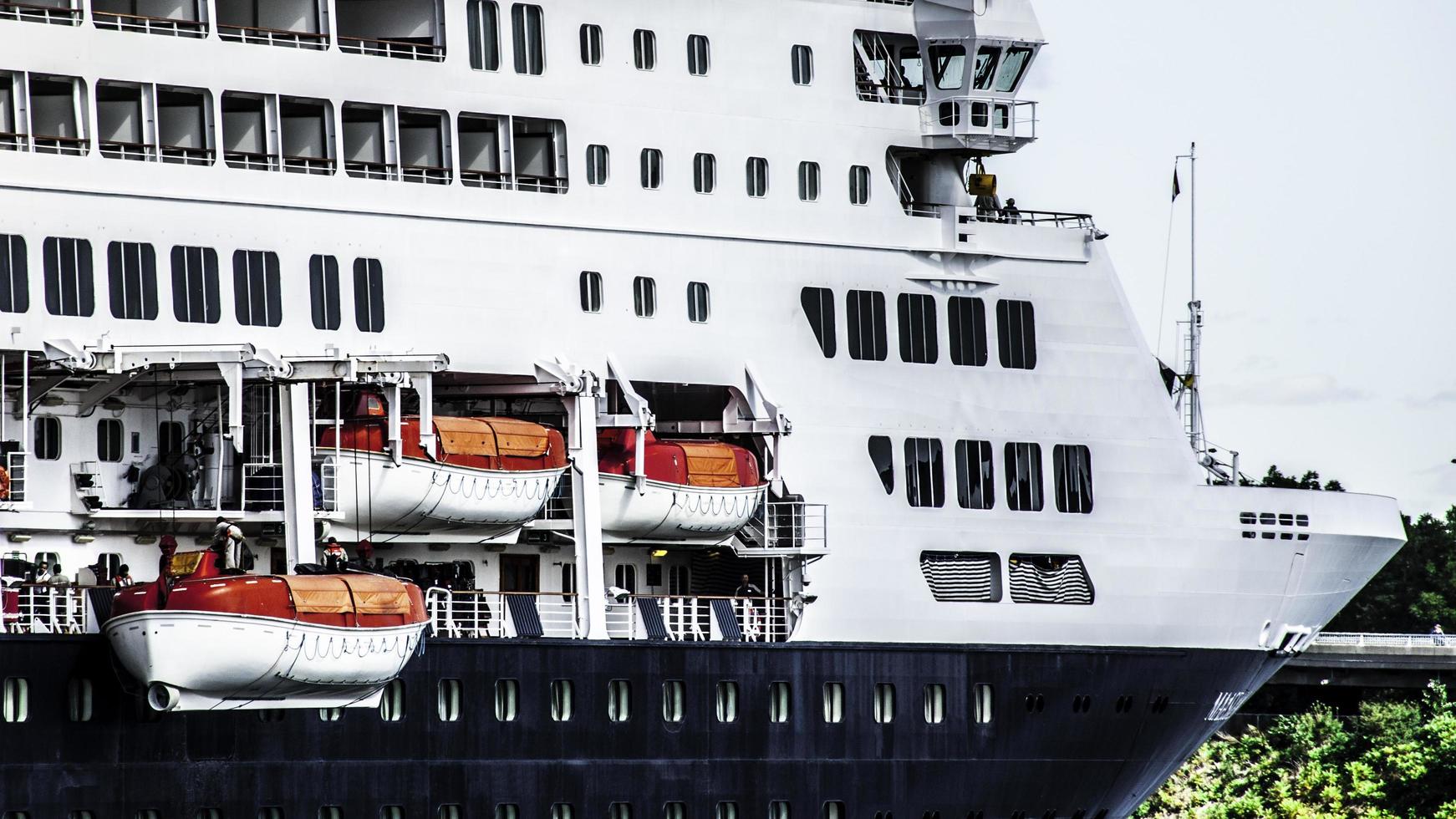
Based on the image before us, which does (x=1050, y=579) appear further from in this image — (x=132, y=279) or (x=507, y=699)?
(x=132, y=279)

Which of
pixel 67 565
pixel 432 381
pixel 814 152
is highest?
pixel 814 152

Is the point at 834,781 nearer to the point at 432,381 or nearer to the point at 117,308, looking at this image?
the point at 432,381

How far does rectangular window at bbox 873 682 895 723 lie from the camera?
34750 millimetres

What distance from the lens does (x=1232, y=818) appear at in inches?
2324

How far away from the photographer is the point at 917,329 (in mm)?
36938

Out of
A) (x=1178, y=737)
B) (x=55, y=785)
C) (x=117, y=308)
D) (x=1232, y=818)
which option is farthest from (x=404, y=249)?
(x=1232, y=818)

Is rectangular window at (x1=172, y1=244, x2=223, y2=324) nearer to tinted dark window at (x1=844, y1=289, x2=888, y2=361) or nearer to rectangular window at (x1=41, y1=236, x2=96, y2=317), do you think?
rectangular window at (x1=41, y1=236, x2=96, y2=317)

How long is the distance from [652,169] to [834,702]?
8124 mm

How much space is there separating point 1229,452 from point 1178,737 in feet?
15.4

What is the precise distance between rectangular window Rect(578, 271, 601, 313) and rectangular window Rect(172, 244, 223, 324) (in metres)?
5.29

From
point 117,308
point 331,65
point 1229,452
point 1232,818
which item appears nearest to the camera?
point 117,308

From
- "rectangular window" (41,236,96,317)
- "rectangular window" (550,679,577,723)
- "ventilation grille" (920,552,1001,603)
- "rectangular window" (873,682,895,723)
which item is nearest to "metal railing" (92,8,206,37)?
"rectangular window" (41,236,96,317)

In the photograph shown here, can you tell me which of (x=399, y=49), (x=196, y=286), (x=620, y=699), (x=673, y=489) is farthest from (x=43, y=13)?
(x=620, y=699)

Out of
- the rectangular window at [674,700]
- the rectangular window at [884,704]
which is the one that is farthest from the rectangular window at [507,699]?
the rectangular window at [884,704]
